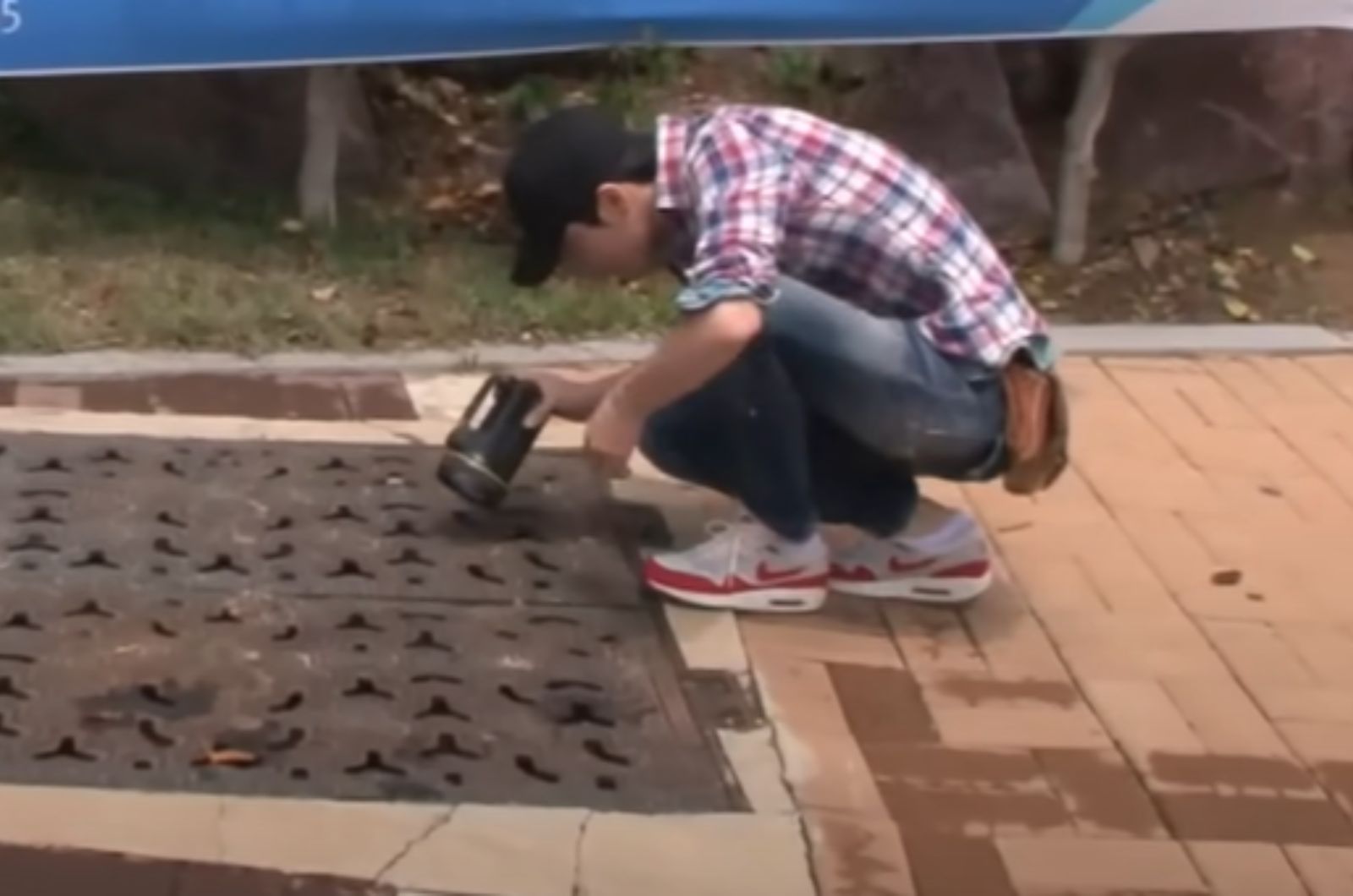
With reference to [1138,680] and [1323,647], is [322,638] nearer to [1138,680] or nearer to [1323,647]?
[1138,680]

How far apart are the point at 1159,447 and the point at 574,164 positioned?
5.03 ft

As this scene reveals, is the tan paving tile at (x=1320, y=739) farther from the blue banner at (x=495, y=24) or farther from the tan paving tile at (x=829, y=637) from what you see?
the blue banner at (x=495, y=24)

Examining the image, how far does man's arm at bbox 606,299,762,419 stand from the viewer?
317 centimetres

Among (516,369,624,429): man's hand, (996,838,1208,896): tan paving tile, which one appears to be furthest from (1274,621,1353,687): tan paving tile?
(516,369,624,429): man's hand

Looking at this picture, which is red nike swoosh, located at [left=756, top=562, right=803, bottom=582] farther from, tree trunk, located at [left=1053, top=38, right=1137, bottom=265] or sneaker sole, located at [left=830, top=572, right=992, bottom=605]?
tree trunk, located at [left=1053, top=38, right=1137, bottom=265]

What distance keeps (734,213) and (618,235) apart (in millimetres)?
197

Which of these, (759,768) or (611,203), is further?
(611,203)

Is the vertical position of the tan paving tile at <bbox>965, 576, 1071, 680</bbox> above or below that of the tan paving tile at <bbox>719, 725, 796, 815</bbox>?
below

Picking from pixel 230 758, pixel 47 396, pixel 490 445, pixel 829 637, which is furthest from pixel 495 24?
pixel 230 758

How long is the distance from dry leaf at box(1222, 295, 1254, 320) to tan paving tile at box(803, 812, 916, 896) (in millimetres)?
2801

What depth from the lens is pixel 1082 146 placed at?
5.51 meters

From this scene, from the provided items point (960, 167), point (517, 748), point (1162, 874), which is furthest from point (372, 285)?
point (1162, 874)

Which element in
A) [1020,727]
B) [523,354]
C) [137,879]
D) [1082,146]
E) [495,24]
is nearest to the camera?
[137,879]

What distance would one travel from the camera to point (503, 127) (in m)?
5.88
